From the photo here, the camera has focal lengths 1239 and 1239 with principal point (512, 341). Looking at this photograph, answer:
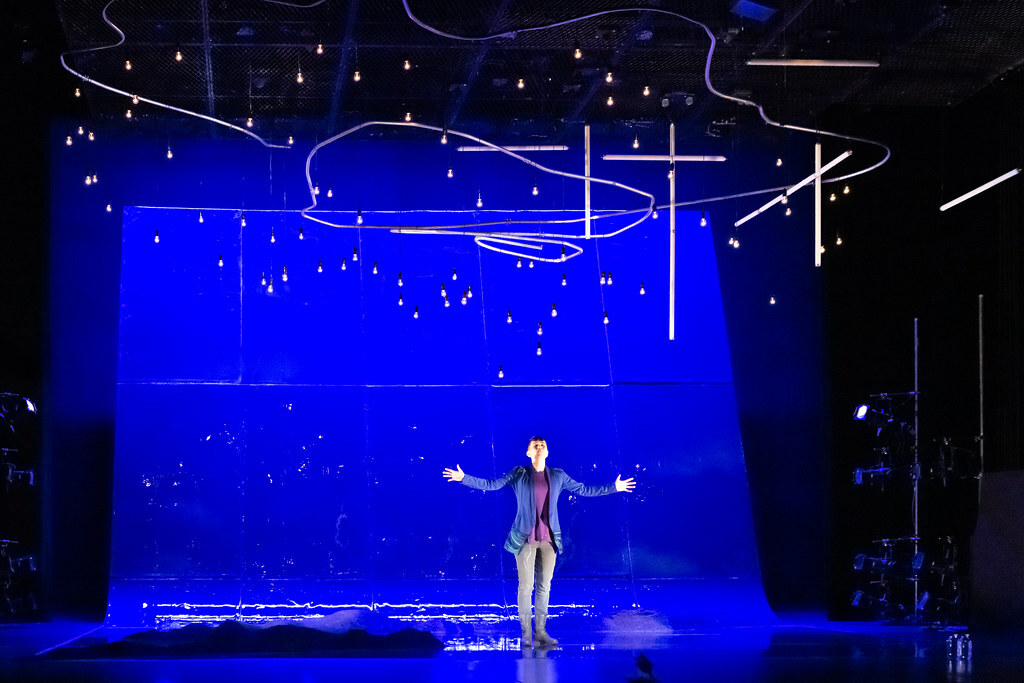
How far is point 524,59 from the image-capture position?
31.4 ft

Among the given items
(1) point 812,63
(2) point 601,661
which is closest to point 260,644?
(2) point 601,661

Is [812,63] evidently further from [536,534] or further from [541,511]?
[536,534]

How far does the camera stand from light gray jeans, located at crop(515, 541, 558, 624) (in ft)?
27.6

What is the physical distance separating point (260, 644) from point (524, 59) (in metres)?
4.75

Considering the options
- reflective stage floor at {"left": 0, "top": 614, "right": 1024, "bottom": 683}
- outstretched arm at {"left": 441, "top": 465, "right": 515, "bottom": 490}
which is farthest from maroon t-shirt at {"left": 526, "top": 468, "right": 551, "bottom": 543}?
reflective stage floor at {"left": 0, "top": 614, "right": 1024, "bottom": 683}

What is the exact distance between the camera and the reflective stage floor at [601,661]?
6688 mm

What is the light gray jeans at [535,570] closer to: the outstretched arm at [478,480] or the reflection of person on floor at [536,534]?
the reflection of person on floor at [536,534]

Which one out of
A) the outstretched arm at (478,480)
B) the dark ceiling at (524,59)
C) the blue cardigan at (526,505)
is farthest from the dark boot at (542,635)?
the dark ceiling at (524,59)

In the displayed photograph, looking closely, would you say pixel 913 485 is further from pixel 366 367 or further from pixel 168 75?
pixel 168 75

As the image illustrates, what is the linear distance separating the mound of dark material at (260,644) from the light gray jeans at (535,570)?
0.66m

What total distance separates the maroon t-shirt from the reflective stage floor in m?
0.75

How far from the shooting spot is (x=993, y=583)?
9.71 metres

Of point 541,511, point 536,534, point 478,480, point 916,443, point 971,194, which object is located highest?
point 971,194

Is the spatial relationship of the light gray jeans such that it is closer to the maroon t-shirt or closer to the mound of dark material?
the maroon t-shirt
